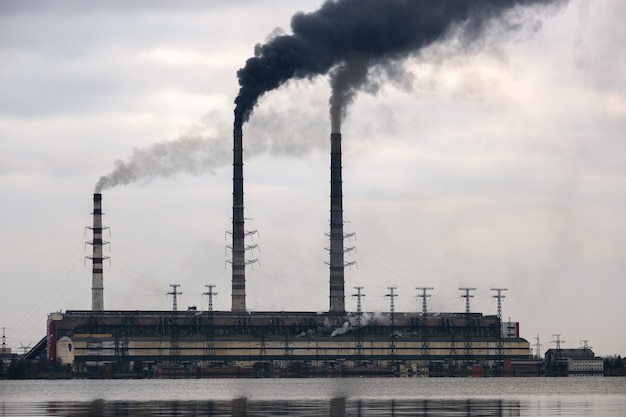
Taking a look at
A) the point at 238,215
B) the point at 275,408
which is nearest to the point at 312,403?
the point at 275,408

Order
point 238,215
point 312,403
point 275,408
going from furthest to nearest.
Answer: point 238,215 → point 312,403 → point 275,408

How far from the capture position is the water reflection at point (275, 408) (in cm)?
9006

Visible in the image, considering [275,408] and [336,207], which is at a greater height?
[336,207]

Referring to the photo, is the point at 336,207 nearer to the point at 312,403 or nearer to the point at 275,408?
the point at 312,403

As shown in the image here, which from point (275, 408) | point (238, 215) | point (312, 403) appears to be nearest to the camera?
point (275, 408)

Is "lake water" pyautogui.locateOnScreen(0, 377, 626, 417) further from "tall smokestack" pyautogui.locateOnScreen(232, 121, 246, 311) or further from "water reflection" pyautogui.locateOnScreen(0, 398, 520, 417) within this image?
"tall smokestack" pyautogui.locateOnScreen(232, 121, 246, 311)

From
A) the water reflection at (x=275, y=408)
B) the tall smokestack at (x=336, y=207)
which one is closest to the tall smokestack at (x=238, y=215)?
the tall smokestack at (x=336, y=207)

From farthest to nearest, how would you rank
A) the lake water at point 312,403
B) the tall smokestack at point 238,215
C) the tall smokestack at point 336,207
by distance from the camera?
the tall smokestack at point 336,207
the tall smokestack at point 238,215
the lake water at point 312,403

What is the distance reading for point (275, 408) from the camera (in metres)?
95.5

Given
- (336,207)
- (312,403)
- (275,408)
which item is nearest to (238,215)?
(336,207)

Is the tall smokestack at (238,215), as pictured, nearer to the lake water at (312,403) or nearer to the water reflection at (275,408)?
the lake water at (312,403)

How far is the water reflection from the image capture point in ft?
295

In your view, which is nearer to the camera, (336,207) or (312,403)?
(312,403)

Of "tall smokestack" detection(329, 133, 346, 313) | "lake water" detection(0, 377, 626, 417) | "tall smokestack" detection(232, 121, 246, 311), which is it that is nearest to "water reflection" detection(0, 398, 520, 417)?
"lake water" detection(0, 377, 626, 417)
